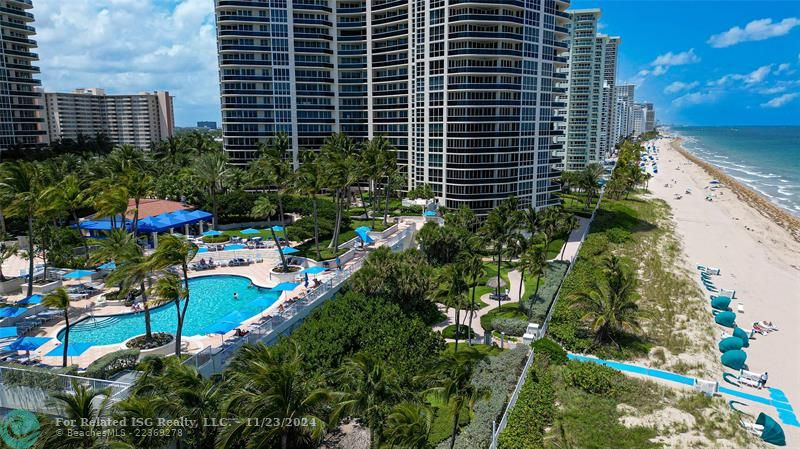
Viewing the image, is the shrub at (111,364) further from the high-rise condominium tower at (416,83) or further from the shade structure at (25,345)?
the high-rise condominium tower at (416,83)

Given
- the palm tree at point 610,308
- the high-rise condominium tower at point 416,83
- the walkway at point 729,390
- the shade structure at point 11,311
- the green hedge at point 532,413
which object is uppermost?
the high-rise condominium tower at point 416,83

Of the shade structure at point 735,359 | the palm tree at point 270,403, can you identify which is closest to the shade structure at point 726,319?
the shade structure at point 735,359

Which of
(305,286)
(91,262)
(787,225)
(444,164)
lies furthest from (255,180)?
(787,225)

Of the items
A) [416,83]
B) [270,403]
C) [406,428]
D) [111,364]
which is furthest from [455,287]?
[416,83]

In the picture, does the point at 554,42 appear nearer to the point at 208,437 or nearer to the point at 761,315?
the point at 761,315

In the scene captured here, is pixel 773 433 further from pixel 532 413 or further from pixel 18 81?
pixel 18 81

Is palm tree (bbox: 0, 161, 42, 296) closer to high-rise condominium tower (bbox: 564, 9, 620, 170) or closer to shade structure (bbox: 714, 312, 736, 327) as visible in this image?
shade structure (bbox: 714, 312, 736, 327)
